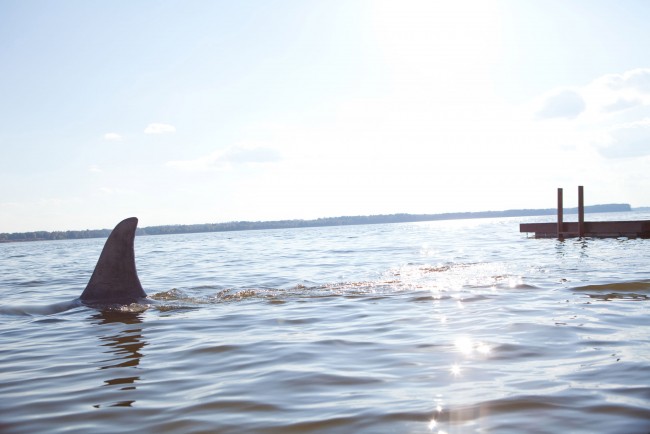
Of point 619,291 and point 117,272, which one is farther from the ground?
point 117,272

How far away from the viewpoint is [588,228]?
108 ft

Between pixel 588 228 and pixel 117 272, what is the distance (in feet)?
95.7

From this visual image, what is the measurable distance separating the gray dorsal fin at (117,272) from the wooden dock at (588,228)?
940 inches

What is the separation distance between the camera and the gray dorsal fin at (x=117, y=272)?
10.2 metres

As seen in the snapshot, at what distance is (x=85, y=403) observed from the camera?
4688 mm

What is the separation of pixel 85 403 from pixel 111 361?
166cm

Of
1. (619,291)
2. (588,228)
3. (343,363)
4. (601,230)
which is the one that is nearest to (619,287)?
(619,291)

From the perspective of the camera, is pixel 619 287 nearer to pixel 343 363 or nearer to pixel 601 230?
pixel 343 363

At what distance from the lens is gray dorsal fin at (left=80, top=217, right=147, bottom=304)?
33.4 ft

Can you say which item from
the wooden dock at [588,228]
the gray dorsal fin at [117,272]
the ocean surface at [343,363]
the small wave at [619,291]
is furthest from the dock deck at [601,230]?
the gray dorsal fin at [117,272]

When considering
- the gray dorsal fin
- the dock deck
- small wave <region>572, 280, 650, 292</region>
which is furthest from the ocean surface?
the dock deck

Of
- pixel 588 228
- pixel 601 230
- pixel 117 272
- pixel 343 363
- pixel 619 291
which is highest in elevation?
pixel 588 228

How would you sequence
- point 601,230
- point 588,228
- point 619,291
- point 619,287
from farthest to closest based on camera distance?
point 588,228 → point 601,230 → point 619,287 → point 619,291

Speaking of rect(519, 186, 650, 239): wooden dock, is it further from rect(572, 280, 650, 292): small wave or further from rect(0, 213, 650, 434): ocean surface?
rect(0, 213, 650, 434): ocean surface
